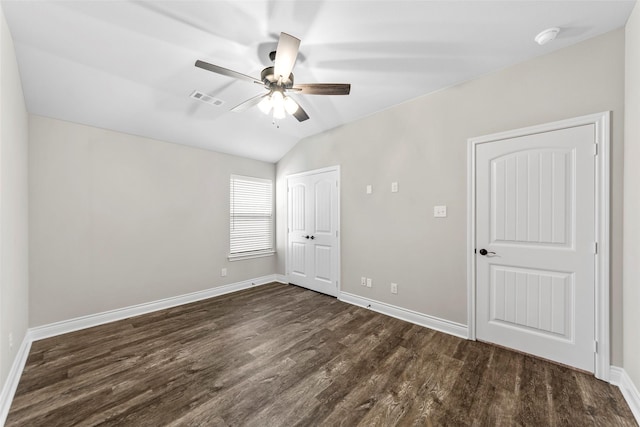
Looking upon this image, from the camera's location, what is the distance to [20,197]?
2318mm

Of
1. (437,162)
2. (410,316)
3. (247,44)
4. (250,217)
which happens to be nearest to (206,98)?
(247,44)

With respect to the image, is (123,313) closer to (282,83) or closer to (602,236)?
(282,83)

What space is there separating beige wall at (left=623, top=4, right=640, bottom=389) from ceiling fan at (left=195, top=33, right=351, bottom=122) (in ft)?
6.56

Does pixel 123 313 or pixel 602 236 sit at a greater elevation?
pixel 602 236

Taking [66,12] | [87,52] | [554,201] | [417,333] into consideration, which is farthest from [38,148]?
[554,201]

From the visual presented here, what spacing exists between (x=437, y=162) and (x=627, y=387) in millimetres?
2299

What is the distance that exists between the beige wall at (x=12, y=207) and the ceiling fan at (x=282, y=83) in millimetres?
1427

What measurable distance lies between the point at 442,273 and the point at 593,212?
134 cm

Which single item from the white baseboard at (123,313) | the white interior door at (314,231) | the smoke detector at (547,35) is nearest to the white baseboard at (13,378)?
the white baseboard at (123,313)

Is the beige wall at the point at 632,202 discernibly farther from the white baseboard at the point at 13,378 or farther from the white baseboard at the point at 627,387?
the white baseboard at the point at 13,378

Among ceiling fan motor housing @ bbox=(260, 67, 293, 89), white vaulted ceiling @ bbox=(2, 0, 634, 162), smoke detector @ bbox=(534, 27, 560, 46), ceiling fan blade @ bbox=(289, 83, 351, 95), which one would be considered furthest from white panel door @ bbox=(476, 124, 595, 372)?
ceiling fan motor housing @ bbox=(260, 67, 293, 89)

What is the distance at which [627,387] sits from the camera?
5.92 feet

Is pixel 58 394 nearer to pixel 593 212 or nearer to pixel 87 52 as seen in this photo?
pixel 87 52

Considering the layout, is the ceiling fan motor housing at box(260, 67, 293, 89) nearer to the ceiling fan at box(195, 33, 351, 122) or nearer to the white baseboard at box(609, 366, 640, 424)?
the ceiling fan at box(195, 33, 351, 122)
